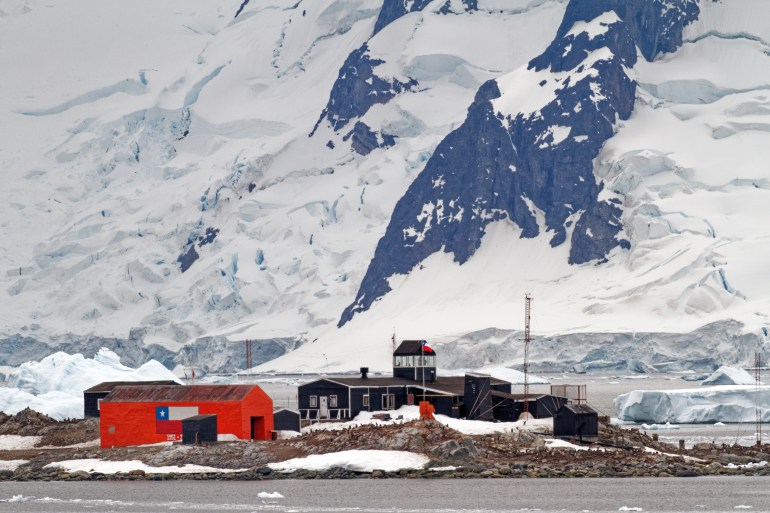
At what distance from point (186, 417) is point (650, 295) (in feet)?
404

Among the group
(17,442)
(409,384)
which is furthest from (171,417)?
(409,384)

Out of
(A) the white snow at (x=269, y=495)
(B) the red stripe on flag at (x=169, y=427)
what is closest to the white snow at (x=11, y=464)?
(B) the red stripe on flag at (x=169, y=427)

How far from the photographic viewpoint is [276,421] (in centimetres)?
8150

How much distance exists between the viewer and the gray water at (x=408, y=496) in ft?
202

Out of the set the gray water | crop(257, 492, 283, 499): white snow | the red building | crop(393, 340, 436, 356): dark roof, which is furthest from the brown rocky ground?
crop(393, 340, 436, 356): dark roof

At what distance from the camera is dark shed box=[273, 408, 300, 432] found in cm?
8144

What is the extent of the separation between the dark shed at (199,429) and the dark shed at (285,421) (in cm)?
564

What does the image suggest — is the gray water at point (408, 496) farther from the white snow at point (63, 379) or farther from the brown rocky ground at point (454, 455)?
the white snow at point (63, 379)

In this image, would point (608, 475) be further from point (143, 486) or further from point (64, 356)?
point (64, 356)

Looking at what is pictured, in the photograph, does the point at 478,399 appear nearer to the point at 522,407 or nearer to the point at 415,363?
the point at 522,407

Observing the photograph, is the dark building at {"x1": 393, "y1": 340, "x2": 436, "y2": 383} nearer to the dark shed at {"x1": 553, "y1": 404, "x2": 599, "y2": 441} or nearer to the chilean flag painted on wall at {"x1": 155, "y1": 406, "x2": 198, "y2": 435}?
the dark shed at {"x1": 553, "y1": 404, "x2": 599, "y2": 441}

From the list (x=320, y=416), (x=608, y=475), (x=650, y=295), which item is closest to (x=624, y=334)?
(x=650, y=295)

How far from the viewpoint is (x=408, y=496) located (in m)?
64.1

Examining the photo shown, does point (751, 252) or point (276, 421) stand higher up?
point (751, 252)
